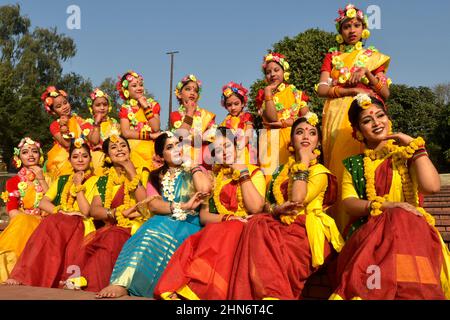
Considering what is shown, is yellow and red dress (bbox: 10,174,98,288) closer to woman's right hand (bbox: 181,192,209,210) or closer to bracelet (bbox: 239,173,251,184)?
woman's right hand (bbox: 181,192,209,210)

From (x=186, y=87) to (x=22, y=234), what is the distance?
2468 millimetres

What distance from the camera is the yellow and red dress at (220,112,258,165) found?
4340 mm

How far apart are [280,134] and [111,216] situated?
187 cm

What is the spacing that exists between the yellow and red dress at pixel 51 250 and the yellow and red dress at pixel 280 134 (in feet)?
5.98

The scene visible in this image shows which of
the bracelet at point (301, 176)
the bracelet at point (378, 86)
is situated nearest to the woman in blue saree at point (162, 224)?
the bracelet at point (301, 176)

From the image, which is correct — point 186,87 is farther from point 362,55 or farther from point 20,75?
point 20,75

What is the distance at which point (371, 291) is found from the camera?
3.00 metres

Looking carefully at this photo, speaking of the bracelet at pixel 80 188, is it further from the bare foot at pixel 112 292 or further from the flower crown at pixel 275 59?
the flower crown at pixel 275 59

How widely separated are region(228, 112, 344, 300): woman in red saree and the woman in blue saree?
27.2 inches

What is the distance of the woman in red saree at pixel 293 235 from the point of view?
3469 mm

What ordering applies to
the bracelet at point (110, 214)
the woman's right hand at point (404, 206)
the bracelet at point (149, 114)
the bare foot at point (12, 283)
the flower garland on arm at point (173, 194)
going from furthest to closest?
the bracelet at point (149, 114), the bracelet at point (110, 214), the bare foot at point (12, 283), the flower garland on arm at point (173, 194), the woman's right hand at point (404, 206)

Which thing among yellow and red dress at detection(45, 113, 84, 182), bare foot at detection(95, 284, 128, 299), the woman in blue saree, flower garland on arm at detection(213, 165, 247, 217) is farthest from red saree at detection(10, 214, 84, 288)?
yellow and red dress at detection(45, 113, 84, 182)

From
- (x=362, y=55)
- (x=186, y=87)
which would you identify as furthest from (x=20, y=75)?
(x=362, y=55)

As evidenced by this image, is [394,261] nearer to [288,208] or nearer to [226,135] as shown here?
[288,208]
